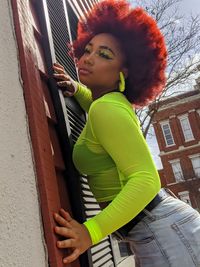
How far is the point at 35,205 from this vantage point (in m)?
1.24

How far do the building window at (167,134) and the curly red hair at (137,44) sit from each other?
3297 centimetres

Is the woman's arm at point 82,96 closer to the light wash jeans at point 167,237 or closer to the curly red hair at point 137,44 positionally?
the curly red hair at point 137,44

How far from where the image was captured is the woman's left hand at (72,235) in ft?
4.34

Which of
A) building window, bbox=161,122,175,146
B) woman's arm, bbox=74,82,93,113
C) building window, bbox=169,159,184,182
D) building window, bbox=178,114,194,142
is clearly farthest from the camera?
building window, bbox=161,122,175,146

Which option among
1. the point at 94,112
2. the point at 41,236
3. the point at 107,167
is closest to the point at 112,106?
the point at 94,112

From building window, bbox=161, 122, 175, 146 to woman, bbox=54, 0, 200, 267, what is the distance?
32812 millimetres

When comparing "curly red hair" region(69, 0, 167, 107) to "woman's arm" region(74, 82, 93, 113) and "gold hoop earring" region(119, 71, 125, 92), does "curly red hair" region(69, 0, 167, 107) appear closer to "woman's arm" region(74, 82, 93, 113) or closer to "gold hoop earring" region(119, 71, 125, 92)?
"gold hoop earring" region(119, 71, 125, 92)

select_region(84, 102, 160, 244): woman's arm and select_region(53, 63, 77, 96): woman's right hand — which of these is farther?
select_region(53, 63, 77, 96): woman's right hand

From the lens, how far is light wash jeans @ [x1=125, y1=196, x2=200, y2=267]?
61.6 inches

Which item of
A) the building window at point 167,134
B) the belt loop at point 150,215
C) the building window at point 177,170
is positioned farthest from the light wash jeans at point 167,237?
the building window at point 167,134

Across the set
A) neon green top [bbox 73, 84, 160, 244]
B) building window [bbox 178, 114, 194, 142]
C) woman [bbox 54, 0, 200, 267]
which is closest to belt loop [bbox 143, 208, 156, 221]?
woman [bbox 54, 0, 200, 267]

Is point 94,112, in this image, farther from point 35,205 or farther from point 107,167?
point 35,205

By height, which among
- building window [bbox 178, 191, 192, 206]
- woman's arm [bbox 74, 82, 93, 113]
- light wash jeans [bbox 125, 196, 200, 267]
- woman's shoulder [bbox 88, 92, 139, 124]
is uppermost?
woman's arm [bbox 74, 82, 93, 113]

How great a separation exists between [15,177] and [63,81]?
3.57 feet
